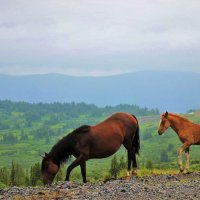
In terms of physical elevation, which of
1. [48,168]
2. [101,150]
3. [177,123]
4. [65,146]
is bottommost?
[48,168]

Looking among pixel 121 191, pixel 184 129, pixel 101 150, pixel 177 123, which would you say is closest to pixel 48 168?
pixel 101 150

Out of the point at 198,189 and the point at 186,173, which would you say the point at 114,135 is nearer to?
the point at 186,173

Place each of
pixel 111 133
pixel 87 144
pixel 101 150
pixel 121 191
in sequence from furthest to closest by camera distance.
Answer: pixel 111 133 < pixel 101 150 < pixel 87 144 < pixel 121 191

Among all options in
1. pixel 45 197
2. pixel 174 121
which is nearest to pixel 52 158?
pixel 45 197

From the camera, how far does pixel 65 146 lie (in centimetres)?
2020

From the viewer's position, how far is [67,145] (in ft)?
66.2

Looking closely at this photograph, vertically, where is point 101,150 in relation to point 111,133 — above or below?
below

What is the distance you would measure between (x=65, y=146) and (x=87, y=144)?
96cm

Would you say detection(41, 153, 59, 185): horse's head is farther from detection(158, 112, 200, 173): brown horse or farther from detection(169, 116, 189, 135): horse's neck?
detection(169, 116, 189, 135): horse's neck

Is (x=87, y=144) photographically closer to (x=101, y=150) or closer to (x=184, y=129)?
(x=101, y=150)

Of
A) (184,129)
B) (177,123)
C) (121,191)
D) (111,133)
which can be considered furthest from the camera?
(177,123)

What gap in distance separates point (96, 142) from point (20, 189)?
13.8 ft

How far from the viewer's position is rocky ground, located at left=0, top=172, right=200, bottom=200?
→ 1529cm

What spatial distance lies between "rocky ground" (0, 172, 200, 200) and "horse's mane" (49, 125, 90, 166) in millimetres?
1957
